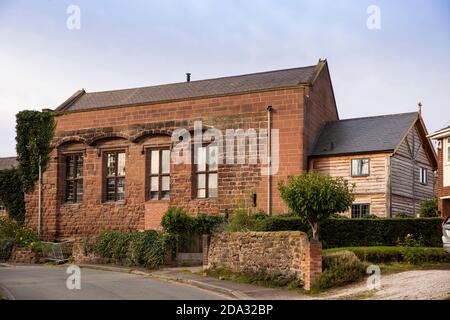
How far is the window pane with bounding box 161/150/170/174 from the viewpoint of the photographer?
112 ft

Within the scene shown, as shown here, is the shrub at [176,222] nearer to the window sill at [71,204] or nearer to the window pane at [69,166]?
the window sill at [71,204]

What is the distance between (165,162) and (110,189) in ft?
12.1

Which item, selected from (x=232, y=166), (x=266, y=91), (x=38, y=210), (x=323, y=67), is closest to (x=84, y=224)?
(x=38, y=210)

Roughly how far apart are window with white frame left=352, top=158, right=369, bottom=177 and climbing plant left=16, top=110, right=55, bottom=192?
16.3 metres

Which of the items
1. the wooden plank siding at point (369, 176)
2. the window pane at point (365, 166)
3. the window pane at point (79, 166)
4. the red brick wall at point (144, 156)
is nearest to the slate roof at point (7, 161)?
the red brick wall at point (144, 156)

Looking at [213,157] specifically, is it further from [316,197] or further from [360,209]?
[316,197]

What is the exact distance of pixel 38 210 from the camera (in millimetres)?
38031

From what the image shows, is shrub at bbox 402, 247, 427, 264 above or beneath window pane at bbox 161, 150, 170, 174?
beneath

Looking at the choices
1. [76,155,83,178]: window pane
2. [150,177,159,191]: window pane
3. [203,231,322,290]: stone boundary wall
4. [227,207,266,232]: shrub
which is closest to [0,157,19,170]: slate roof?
[76,155,83,178]: window pane

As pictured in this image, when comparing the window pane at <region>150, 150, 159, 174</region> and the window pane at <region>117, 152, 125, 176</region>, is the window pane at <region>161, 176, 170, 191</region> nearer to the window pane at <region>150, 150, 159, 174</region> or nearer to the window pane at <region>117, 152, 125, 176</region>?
the window pane at <region>150, 150, 159, 174</region>

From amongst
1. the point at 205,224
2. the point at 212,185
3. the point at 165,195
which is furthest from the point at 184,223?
the point at 165,195

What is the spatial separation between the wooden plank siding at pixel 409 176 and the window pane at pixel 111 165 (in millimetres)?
14011

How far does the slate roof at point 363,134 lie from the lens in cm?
3138
